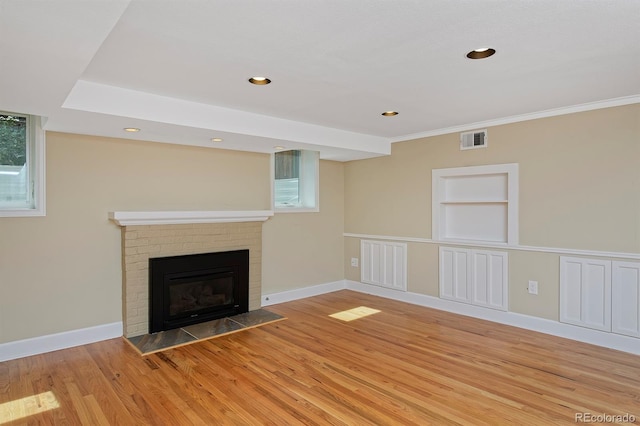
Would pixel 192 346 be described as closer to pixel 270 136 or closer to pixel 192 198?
pixel 192 198

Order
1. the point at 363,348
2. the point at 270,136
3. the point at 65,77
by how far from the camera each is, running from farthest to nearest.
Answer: the point at 270,136 → the point at 363,348 → the point at 65,77

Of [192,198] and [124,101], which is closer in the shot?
[124,101]

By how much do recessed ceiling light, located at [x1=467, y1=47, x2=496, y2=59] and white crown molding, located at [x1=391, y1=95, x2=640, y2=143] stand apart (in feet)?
A: 6.31

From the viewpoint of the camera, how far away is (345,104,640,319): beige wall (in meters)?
3.57

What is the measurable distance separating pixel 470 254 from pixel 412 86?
249cm

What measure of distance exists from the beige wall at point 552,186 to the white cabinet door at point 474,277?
0.40 ft

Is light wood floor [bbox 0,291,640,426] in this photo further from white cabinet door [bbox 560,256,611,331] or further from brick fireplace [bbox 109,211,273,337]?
brick fireplace [bbox 109,211,273,337]

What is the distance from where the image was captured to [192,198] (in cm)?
459

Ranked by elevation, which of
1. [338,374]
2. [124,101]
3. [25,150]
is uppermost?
[124,101]

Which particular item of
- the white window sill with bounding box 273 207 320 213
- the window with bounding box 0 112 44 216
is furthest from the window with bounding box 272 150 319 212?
the window with bounding box 0 112 44 216

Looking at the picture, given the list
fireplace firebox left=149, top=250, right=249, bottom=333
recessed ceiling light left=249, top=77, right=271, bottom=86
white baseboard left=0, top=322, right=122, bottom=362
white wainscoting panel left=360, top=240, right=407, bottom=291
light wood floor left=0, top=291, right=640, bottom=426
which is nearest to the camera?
light wood floor left=0, top=291, right=640, bottom=426

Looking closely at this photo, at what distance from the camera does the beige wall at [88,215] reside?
139 inches

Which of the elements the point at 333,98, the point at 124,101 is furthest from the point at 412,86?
the point at 124,101

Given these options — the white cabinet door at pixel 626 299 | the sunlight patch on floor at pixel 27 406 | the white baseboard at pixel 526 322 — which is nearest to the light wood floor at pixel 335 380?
the sunlight patch on floor at pixel 27 406
